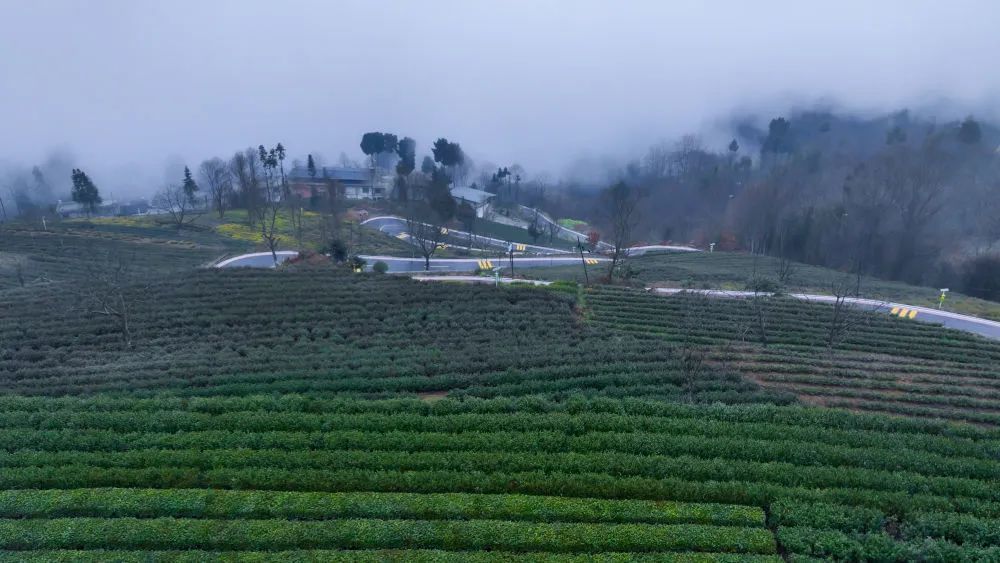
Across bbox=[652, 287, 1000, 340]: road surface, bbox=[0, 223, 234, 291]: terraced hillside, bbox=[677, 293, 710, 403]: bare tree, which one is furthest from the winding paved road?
bbox=[677, 293, 710, 403]: bare tree

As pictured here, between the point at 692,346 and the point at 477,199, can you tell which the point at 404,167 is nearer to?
the point at 477,199

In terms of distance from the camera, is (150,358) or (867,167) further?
(867,167)

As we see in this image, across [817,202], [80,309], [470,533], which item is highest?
[817,202]

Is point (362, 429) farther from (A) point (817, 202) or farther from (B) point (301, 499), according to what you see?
(A) point (817, 202)

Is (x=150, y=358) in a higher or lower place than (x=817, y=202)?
lower

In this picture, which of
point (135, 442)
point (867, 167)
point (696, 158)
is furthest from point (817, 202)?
point (135, 442)

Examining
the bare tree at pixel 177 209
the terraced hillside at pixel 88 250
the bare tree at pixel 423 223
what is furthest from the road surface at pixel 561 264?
the bare tree at pixel 177 209
